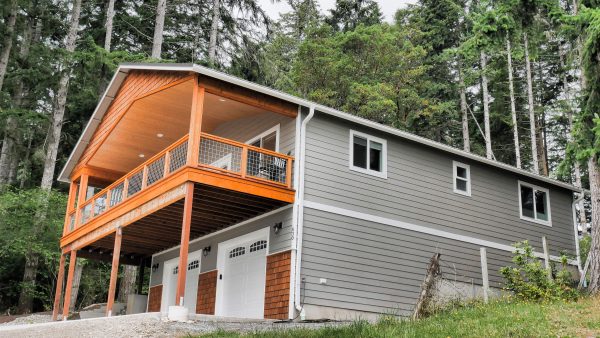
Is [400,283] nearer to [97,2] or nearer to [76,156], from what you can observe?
[76,156]

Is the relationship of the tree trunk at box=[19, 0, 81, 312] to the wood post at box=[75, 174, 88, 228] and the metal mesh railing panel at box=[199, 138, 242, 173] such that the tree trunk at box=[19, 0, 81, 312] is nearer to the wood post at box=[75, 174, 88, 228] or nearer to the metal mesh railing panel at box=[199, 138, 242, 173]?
the wood post at box=[75, 174, 88, 228]

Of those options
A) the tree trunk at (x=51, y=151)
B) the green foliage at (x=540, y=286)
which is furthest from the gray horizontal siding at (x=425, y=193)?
the tree trunk at (x=51, y=151)

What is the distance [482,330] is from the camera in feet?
28.5

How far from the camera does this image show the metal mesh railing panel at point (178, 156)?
14.8 m

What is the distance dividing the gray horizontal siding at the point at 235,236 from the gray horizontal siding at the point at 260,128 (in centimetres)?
175

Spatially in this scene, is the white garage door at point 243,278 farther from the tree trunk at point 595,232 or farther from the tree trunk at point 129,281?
the tree trunk at point 129,281

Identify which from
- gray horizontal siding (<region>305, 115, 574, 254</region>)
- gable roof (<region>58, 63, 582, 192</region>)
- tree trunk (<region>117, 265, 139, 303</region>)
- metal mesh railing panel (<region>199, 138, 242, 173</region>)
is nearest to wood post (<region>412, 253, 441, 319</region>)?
gray horizontal siding (<region>305, 115, 574, 254</region>)

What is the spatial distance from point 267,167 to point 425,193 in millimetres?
5019

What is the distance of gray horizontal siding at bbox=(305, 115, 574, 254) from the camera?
15.8 m

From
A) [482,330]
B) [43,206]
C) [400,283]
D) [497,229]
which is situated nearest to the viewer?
[482,330]

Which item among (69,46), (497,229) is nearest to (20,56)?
(69,46)

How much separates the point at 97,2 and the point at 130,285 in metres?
15.6

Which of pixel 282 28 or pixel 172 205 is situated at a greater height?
pixel 282 28

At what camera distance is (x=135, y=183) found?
1780cm
